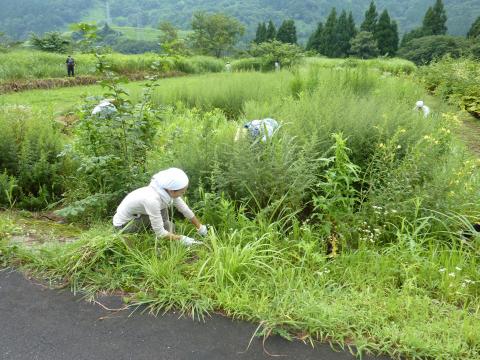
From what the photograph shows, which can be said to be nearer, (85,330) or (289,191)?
(85,330)

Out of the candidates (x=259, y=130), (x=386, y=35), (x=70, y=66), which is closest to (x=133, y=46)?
(x=386, y=35)

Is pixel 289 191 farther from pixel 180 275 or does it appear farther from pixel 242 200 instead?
pixel 180 275

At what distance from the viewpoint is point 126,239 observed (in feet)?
11.5

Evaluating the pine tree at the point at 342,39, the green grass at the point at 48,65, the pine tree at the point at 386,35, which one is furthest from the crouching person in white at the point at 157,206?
the pine tree at the point at 386,35

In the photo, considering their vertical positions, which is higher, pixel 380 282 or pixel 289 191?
pixel 289 191

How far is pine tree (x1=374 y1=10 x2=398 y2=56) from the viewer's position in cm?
5147

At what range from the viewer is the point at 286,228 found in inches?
157

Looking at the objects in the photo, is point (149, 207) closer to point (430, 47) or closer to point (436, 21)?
point (430, 47)

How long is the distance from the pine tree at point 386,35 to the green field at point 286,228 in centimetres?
5131

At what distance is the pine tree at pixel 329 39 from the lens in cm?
5200

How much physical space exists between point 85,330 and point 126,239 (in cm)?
91

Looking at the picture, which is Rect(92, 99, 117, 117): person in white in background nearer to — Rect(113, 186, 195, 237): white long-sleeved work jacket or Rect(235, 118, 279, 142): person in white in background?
Rect(113, 186, 195, 237): white long-sleeved work jacket

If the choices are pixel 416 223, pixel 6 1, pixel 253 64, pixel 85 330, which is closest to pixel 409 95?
pixel 416 223

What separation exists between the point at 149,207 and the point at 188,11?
152m
